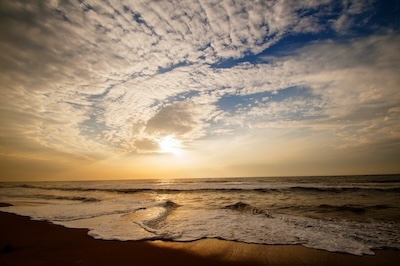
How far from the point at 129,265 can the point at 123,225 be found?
4.55 metres

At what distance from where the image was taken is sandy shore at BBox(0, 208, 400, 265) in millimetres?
5383

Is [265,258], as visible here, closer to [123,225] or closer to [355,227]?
[355,227]

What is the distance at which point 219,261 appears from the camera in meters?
5.47

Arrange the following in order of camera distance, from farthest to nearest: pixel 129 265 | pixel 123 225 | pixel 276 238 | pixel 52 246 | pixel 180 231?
pixel 123 225 < pixel 180 231 < pixel 276 238 < pixel 52 246 < pixel 129 265

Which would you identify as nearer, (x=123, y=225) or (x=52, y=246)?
(x=52, y=246)

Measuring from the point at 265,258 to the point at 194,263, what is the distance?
1.81 m

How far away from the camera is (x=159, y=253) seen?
5.93 m

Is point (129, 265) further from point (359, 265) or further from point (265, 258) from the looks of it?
point (359, 265)

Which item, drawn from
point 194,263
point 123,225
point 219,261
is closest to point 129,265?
point 194,263

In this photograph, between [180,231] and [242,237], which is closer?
[242,237]

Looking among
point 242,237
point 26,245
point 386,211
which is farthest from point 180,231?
point 386,211

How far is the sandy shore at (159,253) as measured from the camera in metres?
5.38

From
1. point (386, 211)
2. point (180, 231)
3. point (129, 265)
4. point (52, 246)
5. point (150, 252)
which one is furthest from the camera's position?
point (386, 211)

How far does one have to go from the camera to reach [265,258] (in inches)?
223
